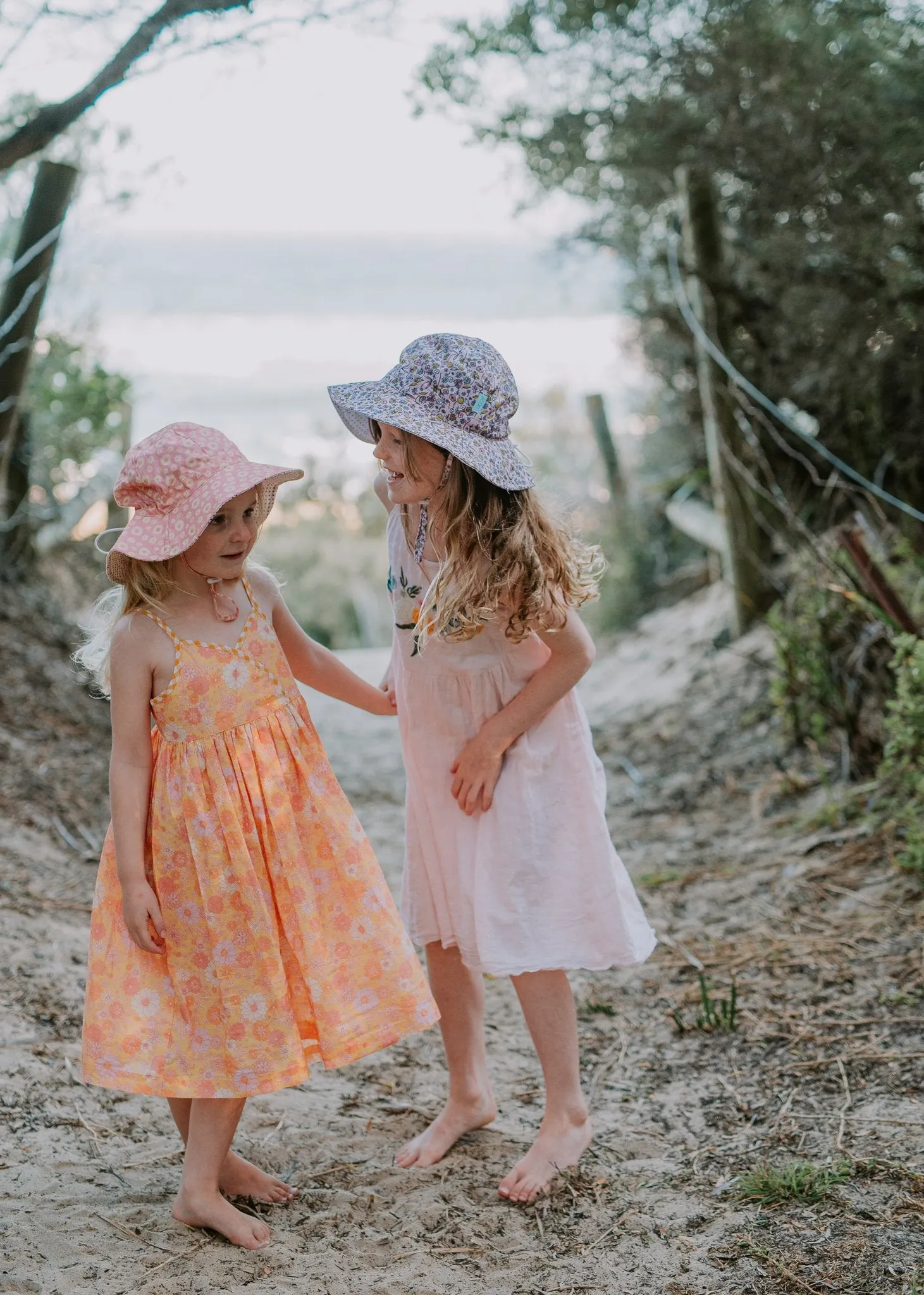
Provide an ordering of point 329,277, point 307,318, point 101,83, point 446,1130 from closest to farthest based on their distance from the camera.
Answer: point 446,1130, point 101,83, point 329,277, point 307,318

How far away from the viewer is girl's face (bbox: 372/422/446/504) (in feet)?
6.57

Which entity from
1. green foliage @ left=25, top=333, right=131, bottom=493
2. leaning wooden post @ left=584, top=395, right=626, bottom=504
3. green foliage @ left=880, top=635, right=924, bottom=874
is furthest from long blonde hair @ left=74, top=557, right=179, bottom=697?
leaning wooden post @ left=584, top=395, right=626, bottom=504

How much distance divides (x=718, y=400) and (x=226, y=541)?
13.4 ft

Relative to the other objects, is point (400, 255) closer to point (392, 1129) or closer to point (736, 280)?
point (736, 280)

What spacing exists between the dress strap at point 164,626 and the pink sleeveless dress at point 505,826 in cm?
43

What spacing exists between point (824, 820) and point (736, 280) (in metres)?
3.20

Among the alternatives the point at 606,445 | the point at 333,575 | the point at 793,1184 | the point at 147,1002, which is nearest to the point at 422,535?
the point at 147,1002

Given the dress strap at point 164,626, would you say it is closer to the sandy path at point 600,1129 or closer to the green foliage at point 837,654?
the sandy path at point 600,1129

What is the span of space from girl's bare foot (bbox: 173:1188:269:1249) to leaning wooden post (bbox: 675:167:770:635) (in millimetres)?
4144

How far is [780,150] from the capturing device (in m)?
5.16

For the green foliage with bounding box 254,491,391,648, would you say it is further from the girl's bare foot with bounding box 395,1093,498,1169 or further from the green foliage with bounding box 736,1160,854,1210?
the green foliage with bounding box 736,1160,854,1210

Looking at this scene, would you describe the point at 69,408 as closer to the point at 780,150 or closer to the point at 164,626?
the point at 780,150

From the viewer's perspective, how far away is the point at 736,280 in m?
5.80

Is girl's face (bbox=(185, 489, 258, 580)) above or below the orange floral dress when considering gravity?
above
